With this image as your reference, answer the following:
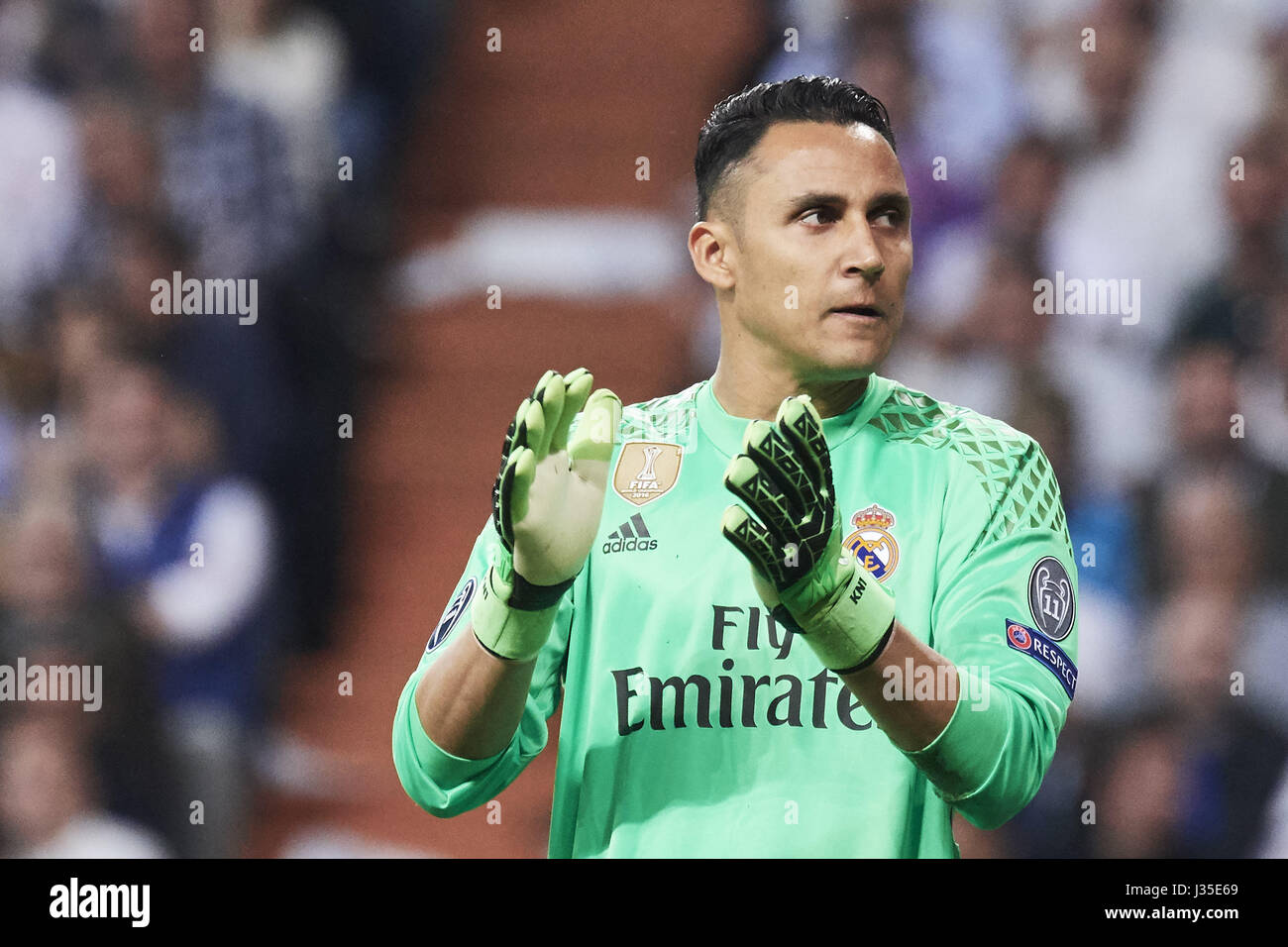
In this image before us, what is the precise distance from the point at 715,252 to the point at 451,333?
129cm

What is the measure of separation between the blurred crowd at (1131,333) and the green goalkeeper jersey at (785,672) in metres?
1.21

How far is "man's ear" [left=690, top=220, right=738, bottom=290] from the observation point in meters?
2.39

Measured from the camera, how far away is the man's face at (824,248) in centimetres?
219

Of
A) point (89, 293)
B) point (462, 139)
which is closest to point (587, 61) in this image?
point (462, 139)

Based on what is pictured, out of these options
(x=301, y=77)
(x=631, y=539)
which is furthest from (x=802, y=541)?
A: (x=301, y=77)

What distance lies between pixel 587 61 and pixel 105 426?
1.46 metres

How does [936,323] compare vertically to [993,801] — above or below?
above

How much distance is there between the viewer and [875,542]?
215cm

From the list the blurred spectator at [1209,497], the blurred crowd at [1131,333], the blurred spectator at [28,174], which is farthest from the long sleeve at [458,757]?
the blurred spectator at [28,174]

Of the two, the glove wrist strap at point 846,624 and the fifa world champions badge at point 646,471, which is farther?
the fifa world champions badge at point 646,471

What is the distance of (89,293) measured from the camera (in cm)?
362

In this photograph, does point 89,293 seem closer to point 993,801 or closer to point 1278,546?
point 993,801

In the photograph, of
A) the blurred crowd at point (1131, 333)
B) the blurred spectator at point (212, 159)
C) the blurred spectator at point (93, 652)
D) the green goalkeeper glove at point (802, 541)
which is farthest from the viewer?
the blurred spectator at point (212, 159)

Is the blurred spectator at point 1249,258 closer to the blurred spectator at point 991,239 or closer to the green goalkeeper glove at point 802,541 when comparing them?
the blurred spectator at point 991,239
